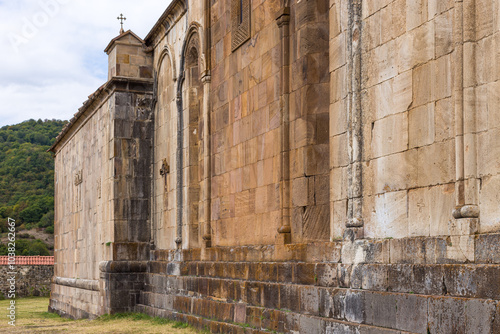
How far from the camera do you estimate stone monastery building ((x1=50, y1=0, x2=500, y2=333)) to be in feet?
20.0

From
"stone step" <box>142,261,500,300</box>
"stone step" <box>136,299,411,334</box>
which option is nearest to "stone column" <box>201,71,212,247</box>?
"stone step" <box>142,261,500,300</box>

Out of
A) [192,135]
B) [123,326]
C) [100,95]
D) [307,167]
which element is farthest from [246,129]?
[100,95]

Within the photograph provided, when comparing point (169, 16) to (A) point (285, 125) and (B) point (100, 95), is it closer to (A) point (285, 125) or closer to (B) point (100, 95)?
(B) point (100, 95)

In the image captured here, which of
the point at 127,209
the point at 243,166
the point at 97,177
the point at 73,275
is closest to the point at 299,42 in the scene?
the point at 243,166

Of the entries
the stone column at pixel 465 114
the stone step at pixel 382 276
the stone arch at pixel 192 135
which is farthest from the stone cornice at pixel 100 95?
the stone column at pixel 465 114

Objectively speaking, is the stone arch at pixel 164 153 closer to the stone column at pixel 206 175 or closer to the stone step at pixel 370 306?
the stone column at pixel 206 175

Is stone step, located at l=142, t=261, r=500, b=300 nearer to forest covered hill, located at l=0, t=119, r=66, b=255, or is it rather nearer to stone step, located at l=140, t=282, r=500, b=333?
stone step, located at l=140, t=282, r=500, b=333

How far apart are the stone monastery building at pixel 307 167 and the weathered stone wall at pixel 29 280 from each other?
66.4 feet

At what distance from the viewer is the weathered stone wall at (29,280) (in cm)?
3691

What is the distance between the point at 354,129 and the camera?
797cm

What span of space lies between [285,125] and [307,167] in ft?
3.01

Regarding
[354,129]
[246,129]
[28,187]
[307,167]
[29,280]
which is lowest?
[29,280]

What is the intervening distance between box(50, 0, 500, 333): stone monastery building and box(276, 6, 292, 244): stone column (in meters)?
0.03

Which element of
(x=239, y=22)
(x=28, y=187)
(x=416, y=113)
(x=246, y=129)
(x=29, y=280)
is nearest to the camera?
(x=416, y=113)
